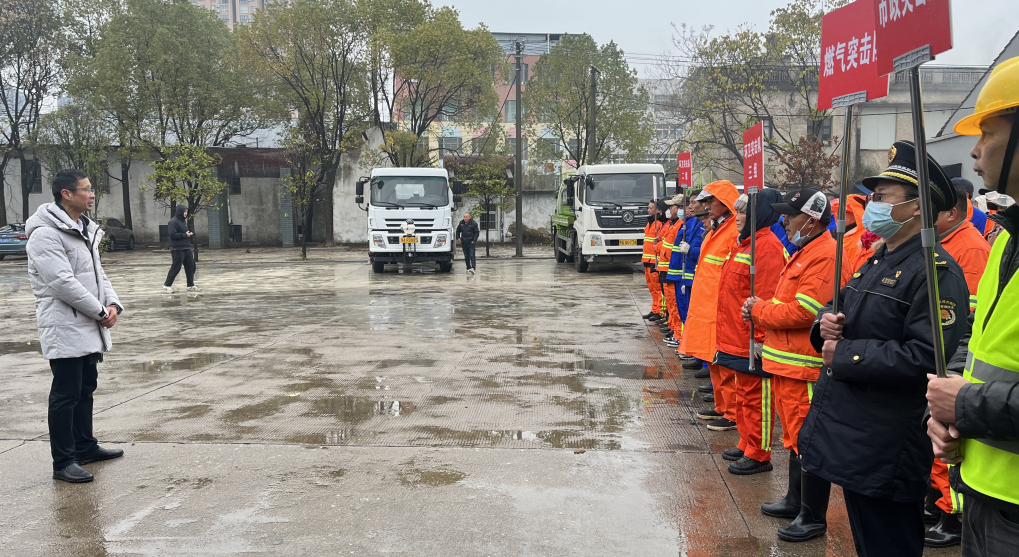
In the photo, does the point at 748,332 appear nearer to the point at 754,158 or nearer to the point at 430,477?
the point at 754,158

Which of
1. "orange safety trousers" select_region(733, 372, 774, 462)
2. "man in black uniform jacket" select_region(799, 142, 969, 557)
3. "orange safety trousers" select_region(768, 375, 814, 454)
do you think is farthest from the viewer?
"orange safety trousers" select_region(733, 372, 774, 462)

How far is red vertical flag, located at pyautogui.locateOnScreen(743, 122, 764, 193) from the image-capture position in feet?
18.8

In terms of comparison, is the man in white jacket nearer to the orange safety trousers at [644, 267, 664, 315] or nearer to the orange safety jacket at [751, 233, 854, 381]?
the orange safety jacket at [751, 233, 854, 381]

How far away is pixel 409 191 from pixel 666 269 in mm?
12045

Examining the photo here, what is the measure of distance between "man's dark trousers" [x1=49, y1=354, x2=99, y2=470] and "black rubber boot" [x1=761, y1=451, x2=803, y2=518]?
4284 mm

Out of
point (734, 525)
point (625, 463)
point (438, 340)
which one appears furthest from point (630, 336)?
point (734, 525)

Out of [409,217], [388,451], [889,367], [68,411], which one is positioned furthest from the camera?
[409,217]

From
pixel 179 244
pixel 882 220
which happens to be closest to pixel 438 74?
pixel 179 244

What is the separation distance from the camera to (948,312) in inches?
108

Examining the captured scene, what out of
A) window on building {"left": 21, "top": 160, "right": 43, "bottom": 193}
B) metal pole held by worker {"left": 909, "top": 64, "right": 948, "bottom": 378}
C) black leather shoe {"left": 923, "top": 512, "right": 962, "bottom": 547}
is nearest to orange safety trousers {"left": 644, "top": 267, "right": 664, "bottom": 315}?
black leather shoe {"left": 923, "top": 512, "right": 962, "bottom": 547}

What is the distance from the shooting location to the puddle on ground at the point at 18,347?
9.43 metres

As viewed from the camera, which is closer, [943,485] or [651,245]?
[943,485]

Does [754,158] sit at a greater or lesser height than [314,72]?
lesser

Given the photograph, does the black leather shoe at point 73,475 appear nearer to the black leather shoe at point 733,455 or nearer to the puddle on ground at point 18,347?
the black leather shoe at point 733,455
